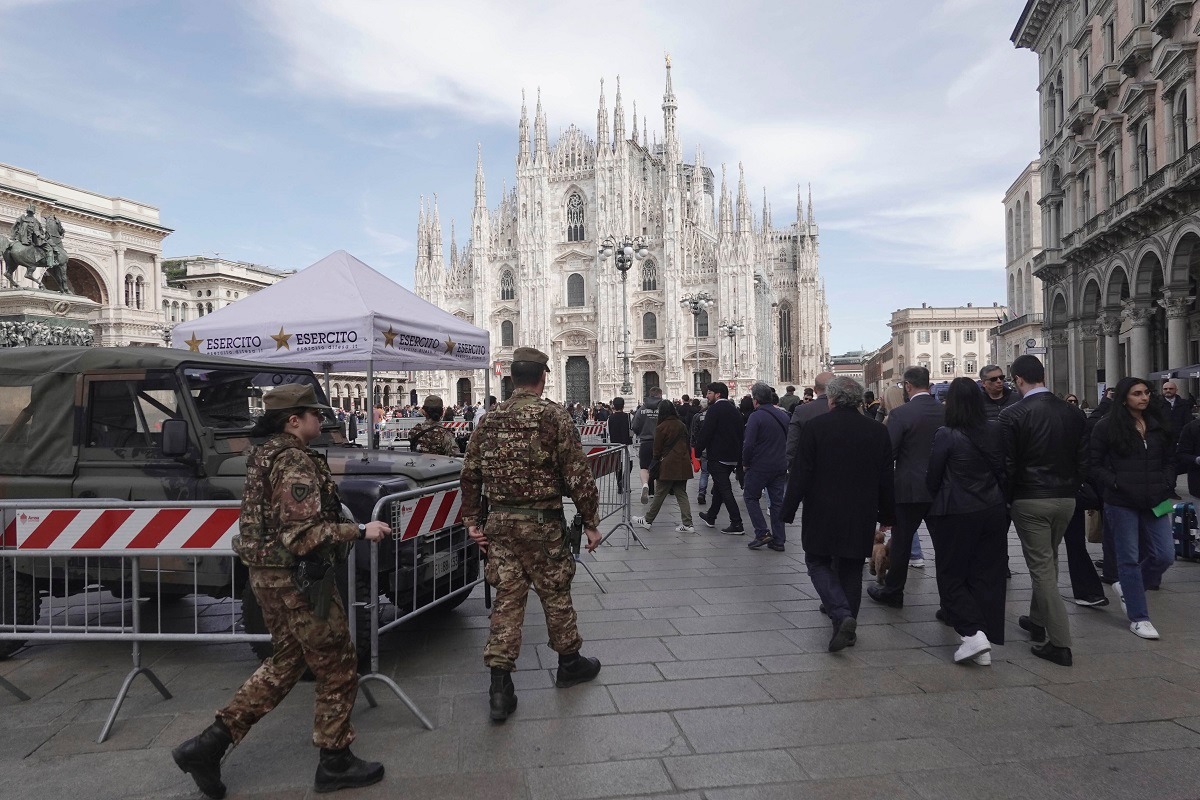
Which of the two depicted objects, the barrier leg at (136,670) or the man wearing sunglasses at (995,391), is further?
the man wearing sunglasses at (995,391)

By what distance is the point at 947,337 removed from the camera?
257 ft

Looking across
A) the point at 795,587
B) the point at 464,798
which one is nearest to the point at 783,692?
the point at 464,798

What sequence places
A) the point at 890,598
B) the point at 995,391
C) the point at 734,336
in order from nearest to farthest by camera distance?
the point at 890,598 < the point at 995,391 < the point at 734,336

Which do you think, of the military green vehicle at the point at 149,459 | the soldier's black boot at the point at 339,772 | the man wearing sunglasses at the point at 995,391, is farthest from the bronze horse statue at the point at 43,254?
the man wearing sunglasses at the point at 995,391

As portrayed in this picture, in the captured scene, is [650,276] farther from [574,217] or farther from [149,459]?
[149,459]

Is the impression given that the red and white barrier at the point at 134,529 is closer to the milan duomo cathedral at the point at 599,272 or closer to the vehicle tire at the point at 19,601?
the vehicle tire at the point at 19,601

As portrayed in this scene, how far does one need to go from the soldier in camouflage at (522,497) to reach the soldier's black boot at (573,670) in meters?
0.37

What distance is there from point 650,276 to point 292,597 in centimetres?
5171

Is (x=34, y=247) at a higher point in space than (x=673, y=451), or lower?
higher

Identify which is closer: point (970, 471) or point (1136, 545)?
point (970, 471)

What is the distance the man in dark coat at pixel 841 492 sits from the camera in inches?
193

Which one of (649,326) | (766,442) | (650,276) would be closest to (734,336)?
(649,326)

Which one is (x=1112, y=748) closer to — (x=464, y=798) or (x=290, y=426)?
(x=464, y=798)

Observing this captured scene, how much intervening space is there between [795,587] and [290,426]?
4687 millimetres
